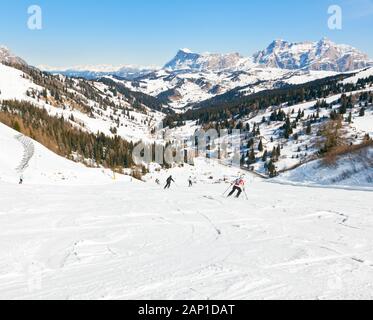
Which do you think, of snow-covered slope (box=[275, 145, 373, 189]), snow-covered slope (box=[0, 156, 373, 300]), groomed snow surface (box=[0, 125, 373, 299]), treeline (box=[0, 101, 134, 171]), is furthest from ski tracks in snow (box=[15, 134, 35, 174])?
treeline (box=[0, 101, 134, 171])

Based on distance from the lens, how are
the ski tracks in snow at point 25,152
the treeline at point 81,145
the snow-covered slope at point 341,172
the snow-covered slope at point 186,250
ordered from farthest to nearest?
the treeline at point 81,145 < the ski tracks in snow at point 25,152 < the snow-covered slope at point 341,172 < the snow-covered slope at point 186,250

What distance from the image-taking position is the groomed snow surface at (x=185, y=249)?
30.2 feet

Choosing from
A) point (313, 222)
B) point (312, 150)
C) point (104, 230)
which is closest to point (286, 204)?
point (313, 222)

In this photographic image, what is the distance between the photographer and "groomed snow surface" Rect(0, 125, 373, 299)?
9.22 meters

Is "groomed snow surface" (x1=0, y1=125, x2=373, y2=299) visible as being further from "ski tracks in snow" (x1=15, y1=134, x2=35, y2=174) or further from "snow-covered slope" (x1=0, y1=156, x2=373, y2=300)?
"ski tracks in snow" (x1=15, y1=134, x2=35, y2=174)

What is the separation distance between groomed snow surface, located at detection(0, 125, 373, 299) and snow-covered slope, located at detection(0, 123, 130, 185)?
1111 inches

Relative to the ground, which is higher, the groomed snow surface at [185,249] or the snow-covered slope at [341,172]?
the groomed snow surface at [185,249]

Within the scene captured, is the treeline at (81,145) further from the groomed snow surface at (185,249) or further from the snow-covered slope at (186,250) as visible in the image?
the snow-covered slope at (186,250)

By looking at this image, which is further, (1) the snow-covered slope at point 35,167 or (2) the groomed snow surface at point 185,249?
(1) the snow-covered slope at point 35,167

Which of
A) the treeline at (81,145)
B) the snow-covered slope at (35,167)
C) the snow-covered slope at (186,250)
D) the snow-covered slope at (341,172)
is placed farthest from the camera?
the treeline at (81,145)

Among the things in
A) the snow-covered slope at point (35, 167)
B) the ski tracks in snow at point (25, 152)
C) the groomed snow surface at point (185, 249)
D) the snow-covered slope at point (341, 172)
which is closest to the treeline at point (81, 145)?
the ski tracks in snow at point (25, 152)

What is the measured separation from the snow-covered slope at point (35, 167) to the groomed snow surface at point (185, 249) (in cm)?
2822

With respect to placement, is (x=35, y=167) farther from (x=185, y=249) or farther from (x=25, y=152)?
(x=185, y=249)
